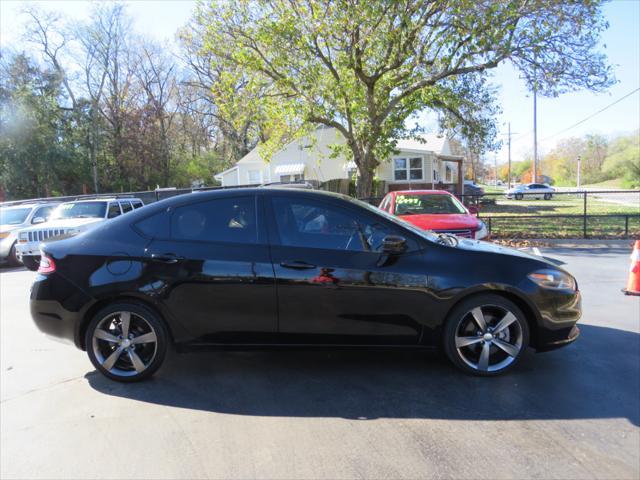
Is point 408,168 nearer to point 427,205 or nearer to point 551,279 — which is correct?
point 427,205

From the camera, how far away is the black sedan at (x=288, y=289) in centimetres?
372

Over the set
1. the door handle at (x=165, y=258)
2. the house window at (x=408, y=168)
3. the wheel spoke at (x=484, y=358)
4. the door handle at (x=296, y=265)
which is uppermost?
the house window at (x=408, y=168)

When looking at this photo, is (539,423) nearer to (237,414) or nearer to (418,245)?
(418,245)

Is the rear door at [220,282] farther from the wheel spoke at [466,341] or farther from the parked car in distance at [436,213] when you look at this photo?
the parked car in distance at [436,213]

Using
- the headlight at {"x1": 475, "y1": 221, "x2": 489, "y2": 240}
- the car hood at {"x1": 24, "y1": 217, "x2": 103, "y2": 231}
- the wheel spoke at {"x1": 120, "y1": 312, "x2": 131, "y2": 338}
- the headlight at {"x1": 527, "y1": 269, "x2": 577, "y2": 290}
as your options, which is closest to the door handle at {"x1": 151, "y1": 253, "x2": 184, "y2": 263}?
the wheel spoke at {"x1": 120, "y1": 312, "x2": 131, "y2": 338}

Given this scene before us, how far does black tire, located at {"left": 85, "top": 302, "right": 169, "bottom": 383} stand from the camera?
12.5ft

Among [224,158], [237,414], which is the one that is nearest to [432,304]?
[237,414]

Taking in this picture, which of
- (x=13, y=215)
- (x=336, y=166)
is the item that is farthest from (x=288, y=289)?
(x=336, y=166)

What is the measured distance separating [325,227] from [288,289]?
0.62m

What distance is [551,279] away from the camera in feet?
12.6

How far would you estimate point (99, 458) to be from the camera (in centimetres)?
289

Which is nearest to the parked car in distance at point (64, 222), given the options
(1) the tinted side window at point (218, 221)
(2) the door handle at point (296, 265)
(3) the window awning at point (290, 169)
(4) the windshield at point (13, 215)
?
(4) the windshield at point (13, 215)

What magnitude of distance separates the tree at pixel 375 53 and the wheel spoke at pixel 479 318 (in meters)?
11.7

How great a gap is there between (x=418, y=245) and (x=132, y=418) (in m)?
2.65
